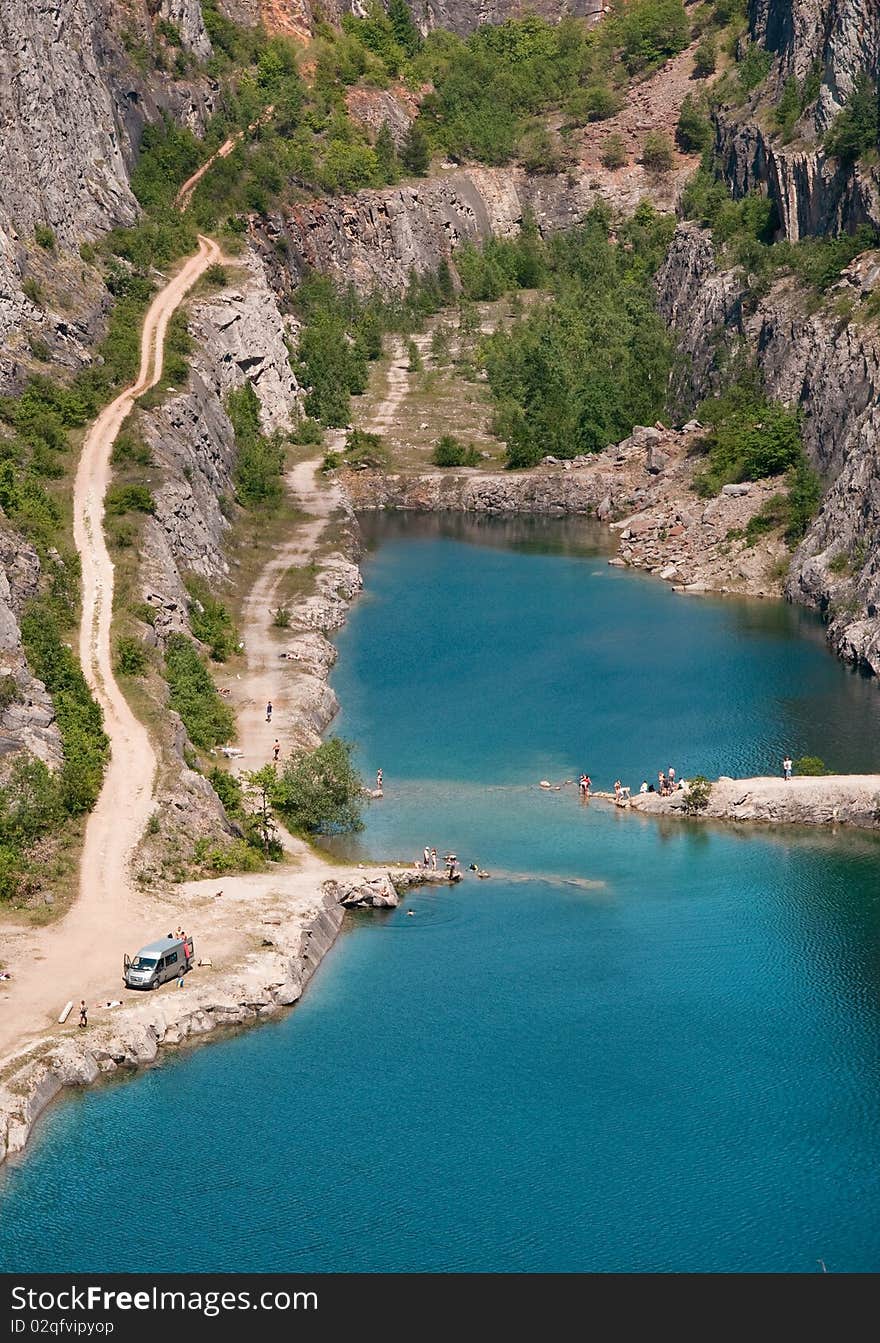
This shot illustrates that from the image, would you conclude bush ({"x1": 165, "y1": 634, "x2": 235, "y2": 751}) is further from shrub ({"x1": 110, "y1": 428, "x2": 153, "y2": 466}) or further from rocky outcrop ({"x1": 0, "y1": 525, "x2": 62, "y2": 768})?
shrub ({"x1": 110, "y1": 428, "x2": 153, "y2": 466})

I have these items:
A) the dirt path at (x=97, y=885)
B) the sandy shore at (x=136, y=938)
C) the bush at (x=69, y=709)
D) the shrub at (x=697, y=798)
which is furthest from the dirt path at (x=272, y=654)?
the shrub at (x=697, y=798)

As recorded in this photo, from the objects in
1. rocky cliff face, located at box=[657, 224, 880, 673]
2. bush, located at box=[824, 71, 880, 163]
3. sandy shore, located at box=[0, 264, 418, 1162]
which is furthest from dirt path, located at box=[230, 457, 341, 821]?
bush, located at box=[824, 71, 880, 163]

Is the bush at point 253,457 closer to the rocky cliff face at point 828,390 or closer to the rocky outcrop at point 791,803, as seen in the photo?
the rocky cliff face at point 828,390

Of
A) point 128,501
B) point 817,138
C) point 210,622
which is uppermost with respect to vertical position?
point 817,138

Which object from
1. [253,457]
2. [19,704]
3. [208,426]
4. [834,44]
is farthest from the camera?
[834,44]

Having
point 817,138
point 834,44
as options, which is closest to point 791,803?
point 817,138

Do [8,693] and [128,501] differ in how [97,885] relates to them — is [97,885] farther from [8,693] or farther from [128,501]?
[128,501]
